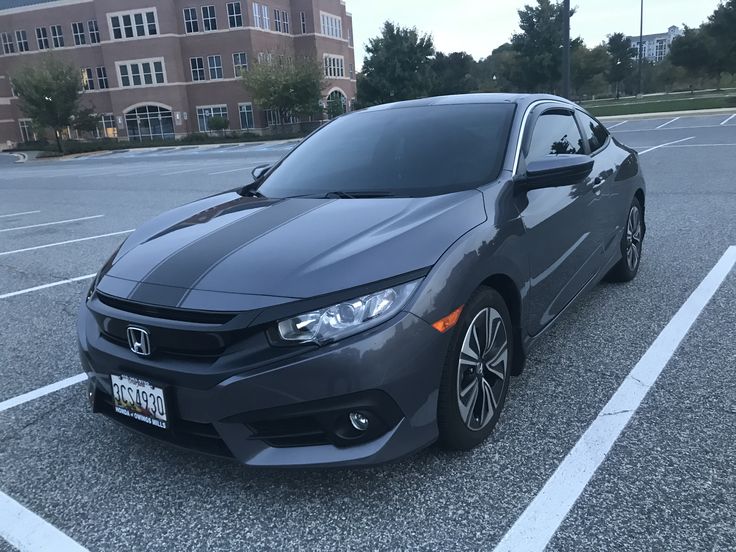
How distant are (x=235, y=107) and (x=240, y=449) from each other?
2028 inches

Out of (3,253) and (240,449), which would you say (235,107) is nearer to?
(3,253)

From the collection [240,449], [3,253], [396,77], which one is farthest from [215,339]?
[396,77]

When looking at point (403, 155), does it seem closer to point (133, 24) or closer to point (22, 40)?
point (133, 24)

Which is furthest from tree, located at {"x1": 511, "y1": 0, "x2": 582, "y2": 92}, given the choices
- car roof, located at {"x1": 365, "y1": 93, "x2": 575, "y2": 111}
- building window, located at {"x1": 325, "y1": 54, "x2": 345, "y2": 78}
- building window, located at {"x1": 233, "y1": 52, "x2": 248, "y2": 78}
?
car roof, located at {"x1": 365, "y1": 93, "x2": 575, "y2": 111}

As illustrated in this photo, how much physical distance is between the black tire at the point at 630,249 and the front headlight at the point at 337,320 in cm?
317

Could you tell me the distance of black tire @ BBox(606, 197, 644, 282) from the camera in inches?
192

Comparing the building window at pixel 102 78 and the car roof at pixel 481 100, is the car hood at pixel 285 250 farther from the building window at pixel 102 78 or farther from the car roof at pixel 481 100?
the building window at pixel 102 78

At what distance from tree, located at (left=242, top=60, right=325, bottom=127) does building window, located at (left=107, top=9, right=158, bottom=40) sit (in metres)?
10.4

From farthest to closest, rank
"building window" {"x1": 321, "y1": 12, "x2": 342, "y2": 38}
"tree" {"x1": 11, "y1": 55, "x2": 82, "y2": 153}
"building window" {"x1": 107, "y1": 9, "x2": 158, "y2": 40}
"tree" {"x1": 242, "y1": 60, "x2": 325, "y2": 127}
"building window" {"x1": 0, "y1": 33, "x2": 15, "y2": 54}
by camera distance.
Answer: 1. "building window" {"x1": 0, "y1": 33, "x2": 15, "y2": 54}
2. "building window" {"x1": 321, "y1": 12, "x2": 342, "y2": 38}
3. "building window" {"x1": 107, "y1": 9, "x2": 158, "y2": 40}
4. "tree" {"x1": 11, "y1": 55, "x2": 82, "y2": 153}
5. "tree" {"x1": 242, "y1": 60, "x2": 325, "y2": 127}

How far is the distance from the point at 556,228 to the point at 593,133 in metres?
1.60

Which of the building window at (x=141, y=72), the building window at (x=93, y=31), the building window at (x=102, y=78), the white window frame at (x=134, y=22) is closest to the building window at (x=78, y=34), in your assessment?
the building window at (x=93, y=31)

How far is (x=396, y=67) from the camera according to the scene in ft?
155

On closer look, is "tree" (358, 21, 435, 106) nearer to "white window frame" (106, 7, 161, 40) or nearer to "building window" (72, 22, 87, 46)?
"white window frame" (106, 7, 161, 40)

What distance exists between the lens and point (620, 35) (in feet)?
236
